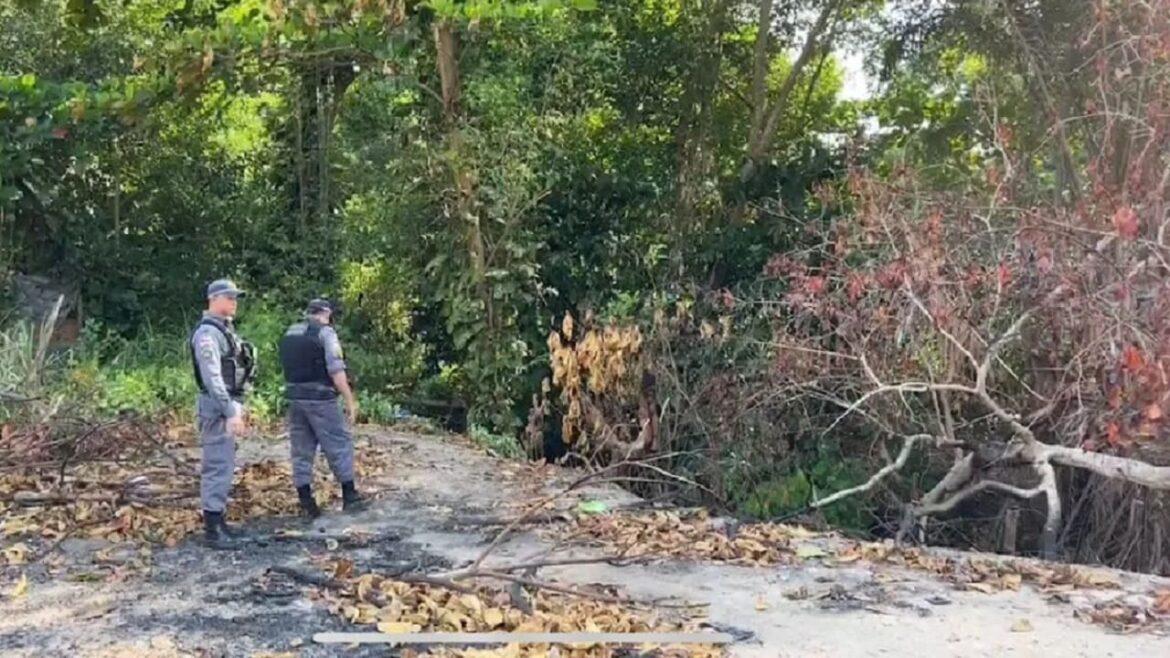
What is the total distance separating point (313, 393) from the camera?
7340mm

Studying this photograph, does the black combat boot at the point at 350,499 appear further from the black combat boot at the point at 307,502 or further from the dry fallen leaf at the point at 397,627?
the dry fallen leaf at the point at 397,627

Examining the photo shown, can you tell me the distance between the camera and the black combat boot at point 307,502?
24.4ft

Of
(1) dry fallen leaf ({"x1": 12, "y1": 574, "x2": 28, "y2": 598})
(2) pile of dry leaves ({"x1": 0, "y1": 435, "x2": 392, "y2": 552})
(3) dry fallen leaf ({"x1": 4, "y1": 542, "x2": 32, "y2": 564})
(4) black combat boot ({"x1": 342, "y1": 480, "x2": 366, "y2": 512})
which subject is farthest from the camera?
(4) black combat boot ({"x1": 342, "y1": 480, "x2": 366, "y2": 512})

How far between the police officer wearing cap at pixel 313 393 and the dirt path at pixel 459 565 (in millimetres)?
422

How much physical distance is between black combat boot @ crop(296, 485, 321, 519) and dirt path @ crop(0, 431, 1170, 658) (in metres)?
0.10

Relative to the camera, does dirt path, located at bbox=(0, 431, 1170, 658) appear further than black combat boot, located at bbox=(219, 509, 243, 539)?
No

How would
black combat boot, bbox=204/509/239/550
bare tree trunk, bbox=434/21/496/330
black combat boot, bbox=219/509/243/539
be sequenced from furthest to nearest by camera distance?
bare tree trunk, bbox=434/21/496/330
black combat boot, bbox=219/509/243/539
black combat boot, bbox=204/509/239/550

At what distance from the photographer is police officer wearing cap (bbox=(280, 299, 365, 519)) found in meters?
7.30

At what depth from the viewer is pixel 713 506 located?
9453mm

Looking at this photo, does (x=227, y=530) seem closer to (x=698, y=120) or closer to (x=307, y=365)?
(x=307, y=365)

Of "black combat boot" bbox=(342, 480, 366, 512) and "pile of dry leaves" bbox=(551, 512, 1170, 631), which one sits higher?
"black combat boot" bbox=(342, 480, 366, 512)

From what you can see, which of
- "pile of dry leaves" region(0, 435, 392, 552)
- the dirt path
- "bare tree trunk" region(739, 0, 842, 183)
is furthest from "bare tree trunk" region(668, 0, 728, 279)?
the dirt path

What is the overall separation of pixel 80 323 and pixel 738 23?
29.8ft

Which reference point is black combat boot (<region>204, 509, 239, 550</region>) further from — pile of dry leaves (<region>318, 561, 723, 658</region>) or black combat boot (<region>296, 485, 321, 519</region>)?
pile of dry leaves (<region>318, 561, 723, 658</region>)
